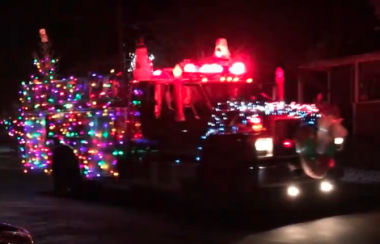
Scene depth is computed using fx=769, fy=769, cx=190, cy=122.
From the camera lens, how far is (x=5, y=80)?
148 ft

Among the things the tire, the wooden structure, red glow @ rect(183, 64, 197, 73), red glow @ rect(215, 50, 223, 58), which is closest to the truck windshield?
red glow @ rect(183, 64, 197, 73)

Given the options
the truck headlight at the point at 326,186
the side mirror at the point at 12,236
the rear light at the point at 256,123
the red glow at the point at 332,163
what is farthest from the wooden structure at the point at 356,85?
the side mirror at the point at 12,236

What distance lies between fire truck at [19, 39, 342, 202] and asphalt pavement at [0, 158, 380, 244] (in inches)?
18.8

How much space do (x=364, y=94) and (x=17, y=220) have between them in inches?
630

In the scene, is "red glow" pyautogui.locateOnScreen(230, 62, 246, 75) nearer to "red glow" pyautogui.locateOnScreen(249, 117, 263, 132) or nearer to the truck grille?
"red glow" pyautogui.locateOnScreen(249, 117, 263, 132)

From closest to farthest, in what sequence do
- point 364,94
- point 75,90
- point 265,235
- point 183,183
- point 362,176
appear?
point 265,235 < point 183,183 < point 75,90 < point 362,176 < point 364,94

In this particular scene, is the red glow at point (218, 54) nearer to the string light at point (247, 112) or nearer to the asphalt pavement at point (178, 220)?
the string light at point (247, 112)

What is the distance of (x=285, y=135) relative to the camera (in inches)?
514

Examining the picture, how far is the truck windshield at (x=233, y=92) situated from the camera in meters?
14.3

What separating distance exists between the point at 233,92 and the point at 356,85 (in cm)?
1238

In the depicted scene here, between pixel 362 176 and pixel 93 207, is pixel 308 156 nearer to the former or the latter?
pixel 93 207

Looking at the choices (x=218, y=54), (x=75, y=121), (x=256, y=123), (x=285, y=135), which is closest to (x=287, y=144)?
(x=285, y=135)

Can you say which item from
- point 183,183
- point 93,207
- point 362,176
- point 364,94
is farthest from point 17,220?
point 364,94

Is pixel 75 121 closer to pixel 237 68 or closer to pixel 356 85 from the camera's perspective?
pixel 237 68
